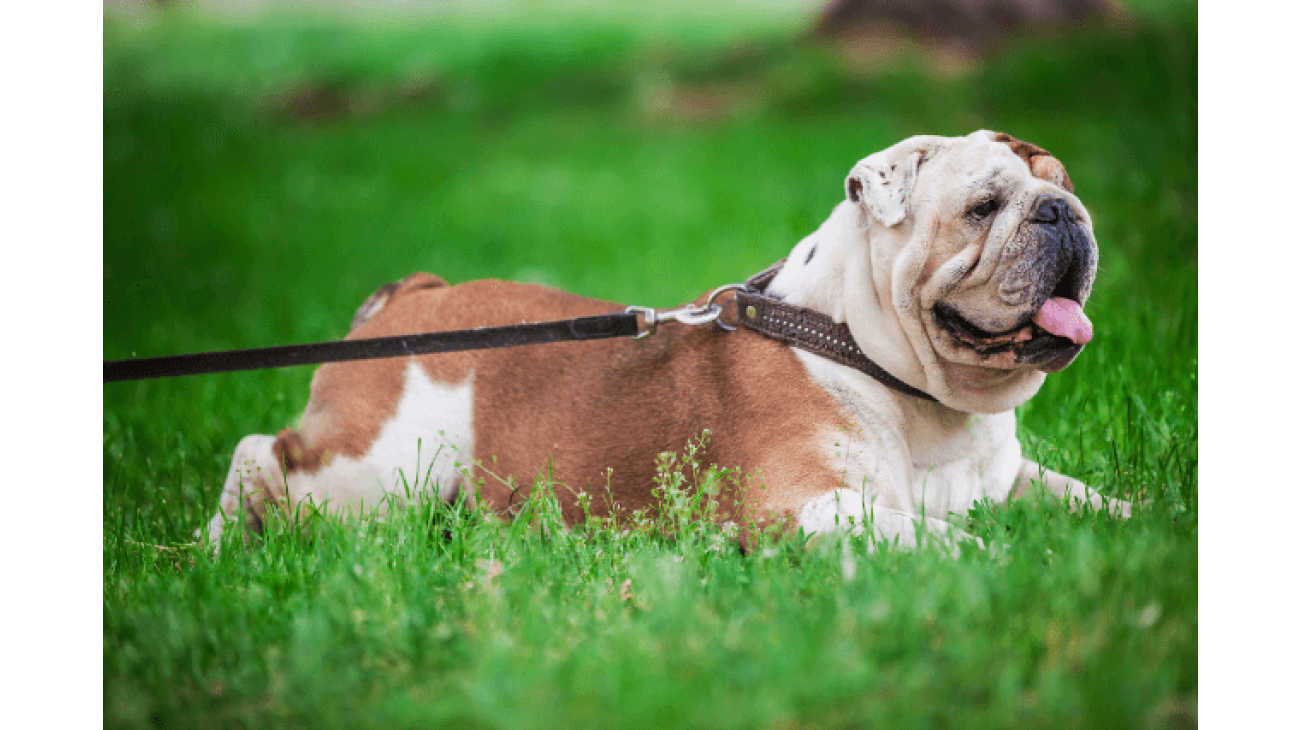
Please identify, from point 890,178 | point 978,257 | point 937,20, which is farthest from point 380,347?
point 937,20

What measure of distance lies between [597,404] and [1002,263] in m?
1.18

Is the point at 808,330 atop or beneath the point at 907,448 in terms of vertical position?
atop

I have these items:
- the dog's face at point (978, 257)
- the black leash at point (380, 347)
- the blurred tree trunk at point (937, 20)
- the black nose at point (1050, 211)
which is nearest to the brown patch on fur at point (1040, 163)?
the dog's face at point (978, 257)

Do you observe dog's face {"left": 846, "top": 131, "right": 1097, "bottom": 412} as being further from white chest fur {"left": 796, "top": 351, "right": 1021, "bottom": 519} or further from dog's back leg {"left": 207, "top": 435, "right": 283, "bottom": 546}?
dog's back leg {"left": 207, "top": 435, "right": 283, "bottom": 546}

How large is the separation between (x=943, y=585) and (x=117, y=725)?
5.55 feet

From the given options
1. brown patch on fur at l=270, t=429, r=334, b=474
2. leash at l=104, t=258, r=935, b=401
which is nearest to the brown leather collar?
leash at l=104, t=258, r=935, b=401

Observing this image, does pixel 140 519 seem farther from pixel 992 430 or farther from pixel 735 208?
pixel 735 208

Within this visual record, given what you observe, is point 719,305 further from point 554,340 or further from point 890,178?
point 890,178

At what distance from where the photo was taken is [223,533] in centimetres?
288

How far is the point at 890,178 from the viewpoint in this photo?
8.07 ft

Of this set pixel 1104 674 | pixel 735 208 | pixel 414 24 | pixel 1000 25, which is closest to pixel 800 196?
pixel 735 208

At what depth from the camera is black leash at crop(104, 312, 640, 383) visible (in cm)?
266

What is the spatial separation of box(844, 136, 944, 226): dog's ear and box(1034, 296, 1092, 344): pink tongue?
40cm

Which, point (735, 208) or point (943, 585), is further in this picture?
point (735, 208)
